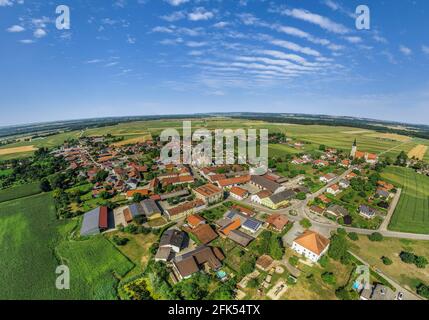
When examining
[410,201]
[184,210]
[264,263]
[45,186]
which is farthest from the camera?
[45,186]

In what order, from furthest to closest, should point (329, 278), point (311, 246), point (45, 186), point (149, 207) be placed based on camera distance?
point (45, 186), point (149, 207), point (311, 246), point (329, 278)

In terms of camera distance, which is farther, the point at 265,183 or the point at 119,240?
the point at 265,183

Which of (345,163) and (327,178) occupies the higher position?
(345,163)

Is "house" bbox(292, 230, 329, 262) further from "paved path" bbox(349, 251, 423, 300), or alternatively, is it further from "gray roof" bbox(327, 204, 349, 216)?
"gray roof" bbox(327, 204, 349, 216)

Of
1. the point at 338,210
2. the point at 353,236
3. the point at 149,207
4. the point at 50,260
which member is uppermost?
the point at 149,207

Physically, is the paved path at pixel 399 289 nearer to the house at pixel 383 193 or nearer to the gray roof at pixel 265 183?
the gray roof at pixel 265 183

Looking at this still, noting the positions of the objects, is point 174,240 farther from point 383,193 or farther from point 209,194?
point 383,193

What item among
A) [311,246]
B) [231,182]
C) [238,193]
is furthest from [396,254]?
[231,182]
